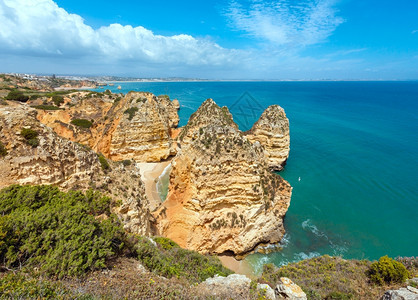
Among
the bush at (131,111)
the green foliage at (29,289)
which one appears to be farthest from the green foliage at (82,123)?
the green foliage at (29,289)

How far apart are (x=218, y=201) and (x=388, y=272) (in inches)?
330

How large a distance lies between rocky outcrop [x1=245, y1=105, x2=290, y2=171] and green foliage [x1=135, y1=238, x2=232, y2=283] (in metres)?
19.2

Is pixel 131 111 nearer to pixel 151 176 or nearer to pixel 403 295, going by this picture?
pixel 151 176

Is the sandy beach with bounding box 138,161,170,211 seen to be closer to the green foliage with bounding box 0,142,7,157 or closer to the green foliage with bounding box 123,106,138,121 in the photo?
the green foliage with bounding box 123,106,138,121

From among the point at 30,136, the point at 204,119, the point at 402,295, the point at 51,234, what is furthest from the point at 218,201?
the point at 204,119

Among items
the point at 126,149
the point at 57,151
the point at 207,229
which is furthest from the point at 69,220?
the point at 126,149

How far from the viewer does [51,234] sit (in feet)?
16.7

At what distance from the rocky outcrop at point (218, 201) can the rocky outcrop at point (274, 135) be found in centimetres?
1299

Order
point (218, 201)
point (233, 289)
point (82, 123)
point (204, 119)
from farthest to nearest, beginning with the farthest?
point (204, 119) → point (82, 123) → point (218, 201) → point (233, 289)

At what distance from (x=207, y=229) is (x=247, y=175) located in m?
4.36

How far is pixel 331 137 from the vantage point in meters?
39.3

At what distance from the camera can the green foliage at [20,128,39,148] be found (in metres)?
7.52

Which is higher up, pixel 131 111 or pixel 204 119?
pixel 131 111

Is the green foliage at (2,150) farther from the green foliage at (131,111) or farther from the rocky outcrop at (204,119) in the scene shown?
the rocky outcrop at (204,119)
